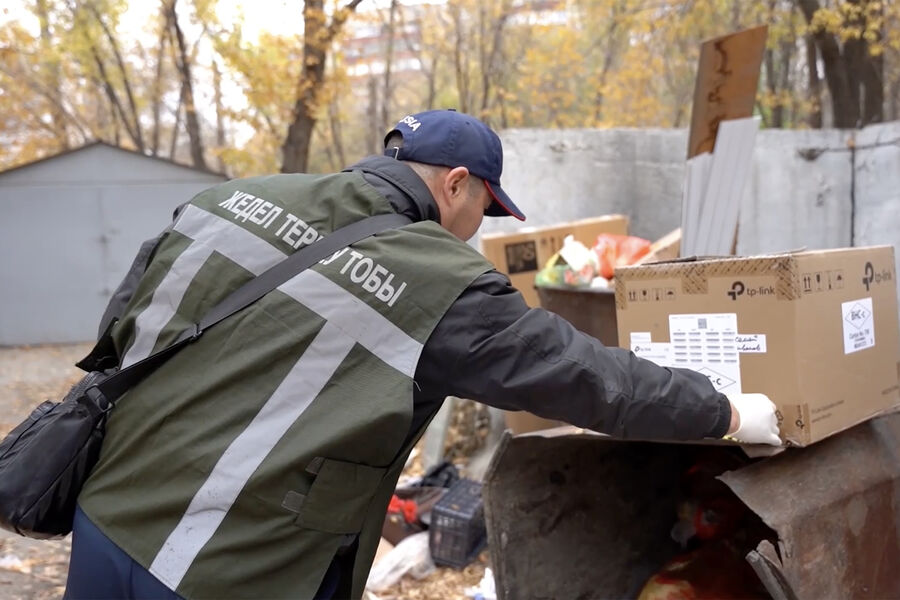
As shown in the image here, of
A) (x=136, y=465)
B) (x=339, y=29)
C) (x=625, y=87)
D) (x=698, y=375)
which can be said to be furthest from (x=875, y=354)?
(x=625, y=87)

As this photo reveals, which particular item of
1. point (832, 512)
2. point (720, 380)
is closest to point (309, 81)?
point (720, 380)

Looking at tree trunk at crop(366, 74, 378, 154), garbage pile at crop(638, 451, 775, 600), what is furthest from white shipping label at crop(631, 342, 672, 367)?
tree trunk at crop(366, 74, 378, 154)

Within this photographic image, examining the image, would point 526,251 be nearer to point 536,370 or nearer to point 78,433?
point 536,370

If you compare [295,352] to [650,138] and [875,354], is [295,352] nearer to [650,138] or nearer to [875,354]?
[875,354]

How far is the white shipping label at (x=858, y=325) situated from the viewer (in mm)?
2232

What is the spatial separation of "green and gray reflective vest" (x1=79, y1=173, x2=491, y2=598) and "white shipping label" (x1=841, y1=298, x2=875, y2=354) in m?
1.20

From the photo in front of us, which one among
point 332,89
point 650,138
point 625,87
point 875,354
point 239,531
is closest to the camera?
point 239,531

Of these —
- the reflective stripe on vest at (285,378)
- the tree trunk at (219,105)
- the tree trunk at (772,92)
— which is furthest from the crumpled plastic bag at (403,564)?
the tree trunk at (772,92)

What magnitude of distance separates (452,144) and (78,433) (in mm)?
1047

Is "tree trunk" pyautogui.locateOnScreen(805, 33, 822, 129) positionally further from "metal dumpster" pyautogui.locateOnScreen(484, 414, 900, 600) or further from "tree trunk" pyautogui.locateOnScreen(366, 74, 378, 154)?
"tree trunk" pyautogui.locateOnScreen(366, 74, 378, 154)

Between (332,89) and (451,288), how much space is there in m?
9.87

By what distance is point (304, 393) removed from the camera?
5.04ft

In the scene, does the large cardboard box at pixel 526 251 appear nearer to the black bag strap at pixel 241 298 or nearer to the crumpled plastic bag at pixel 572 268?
the crumpled plastic bag at pixel 572 268

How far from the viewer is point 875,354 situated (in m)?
2.37
